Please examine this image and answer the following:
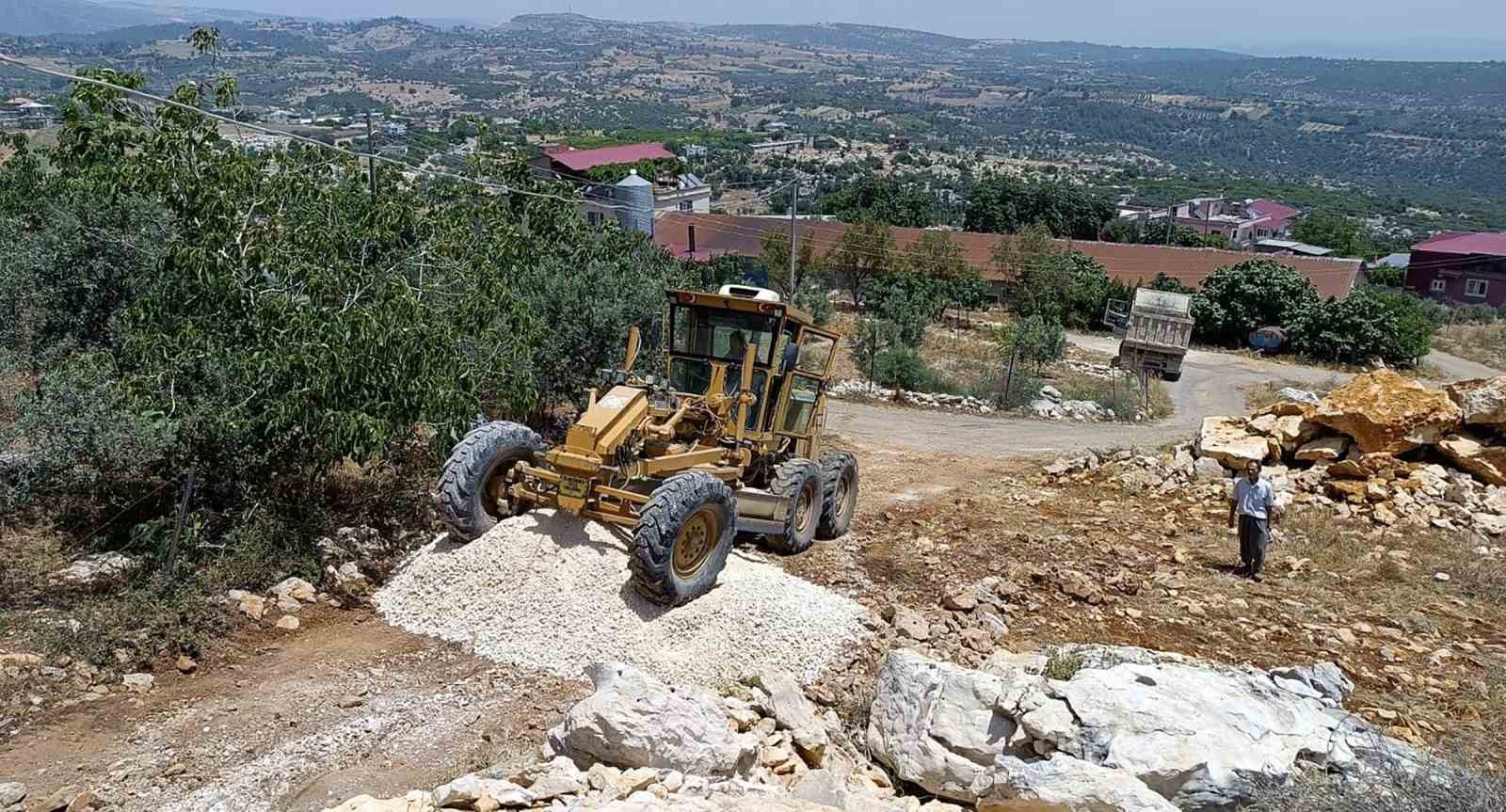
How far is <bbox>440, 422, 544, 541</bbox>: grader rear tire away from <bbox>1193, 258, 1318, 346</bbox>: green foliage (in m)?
36.0

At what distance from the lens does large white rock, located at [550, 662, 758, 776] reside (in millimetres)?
5645

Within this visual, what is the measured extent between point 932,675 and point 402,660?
367cm

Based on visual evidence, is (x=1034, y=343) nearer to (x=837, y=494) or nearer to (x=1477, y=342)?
(x=837, y=494)

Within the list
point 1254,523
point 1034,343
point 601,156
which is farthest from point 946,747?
point 601,156

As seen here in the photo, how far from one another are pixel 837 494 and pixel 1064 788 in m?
5.73

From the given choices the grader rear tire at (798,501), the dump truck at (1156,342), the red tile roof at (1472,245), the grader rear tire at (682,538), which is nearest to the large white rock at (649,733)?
the grader rear tire at (682,538)

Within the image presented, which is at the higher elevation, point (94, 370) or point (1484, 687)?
point (94, 370)

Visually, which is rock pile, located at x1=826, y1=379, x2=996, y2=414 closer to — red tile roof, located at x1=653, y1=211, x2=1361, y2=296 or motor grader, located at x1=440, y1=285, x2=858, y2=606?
motor grader, located at x1=440, y1=285, x2=858, y2=606

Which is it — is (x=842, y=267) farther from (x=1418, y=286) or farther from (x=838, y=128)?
(x=838, y=128)

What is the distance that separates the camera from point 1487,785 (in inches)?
207

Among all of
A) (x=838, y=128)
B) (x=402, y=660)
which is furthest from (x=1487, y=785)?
(x=838, y=128)

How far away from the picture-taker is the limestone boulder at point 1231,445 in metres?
13.9

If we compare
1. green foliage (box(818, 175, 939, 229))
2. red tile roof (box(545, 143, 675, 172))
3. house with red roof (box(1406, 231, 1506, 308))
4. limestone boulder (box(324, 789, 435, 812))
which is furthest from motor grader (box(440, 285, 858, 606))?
house with red roof (box(1406, 231, 1506, 308))

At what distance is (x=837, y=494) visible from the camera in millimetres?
10945
